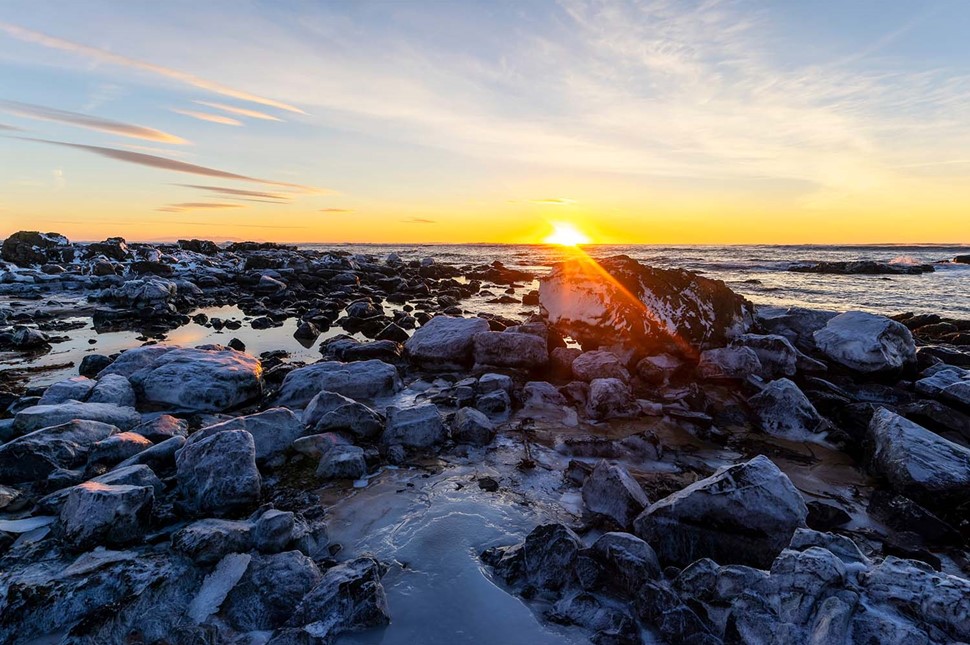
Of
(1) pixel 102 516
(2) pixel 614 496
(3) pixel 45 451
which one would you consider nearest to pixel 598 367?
(2) pixel 614 496

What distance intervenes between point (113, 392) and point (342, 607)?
5.47 meters

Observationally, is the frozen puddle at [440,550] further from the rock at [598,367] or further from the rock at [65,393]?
the rock at [65,393]

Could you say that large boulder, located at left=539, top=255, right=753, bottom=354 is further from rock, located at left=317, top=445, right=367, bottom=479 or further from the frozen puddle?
rock, located at left=317, top=445, right=367, bottom=479

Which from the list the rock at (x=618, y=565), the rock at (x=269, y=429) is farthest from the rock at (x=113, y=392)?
the rock at (x=618, y=565)

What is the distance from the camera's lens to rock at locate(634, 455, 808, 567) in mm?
3398

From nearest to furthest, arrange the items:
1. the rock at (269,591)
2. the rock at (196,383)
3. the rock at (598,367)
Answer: the rock at (269,591) < the rock at (196,383) < the rock at (598,367)

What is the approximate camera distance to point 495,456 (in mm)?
5371

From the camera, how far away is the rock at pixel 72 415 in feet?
17.2

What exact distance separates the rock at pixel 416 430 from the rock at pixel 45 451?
3145 millimetres

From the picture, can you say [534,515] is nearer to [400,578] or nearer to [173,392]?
[400,578]

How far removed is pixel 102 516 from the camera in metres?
3.41

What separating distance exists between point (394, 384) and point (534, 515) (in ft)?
13.6

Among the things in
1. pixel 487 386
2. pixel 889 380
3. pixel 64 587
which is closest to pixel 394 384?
pixel 487 386

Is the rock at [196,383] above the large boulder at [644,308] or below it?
below
